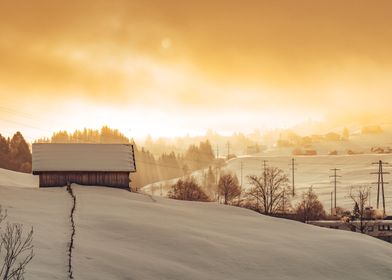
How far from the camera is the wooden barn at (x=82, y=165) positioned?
46219 mm

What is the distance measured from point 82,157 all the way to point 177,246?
2825cm

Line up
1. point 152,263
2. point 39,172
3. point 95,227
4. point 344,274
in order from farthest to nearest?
point 39,172
point 95,227
point 344,274
point 152,263

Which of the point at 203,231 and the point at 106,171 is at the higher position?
the point at 106,171

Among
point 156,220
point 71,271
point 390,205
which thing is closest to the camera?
point 71,271

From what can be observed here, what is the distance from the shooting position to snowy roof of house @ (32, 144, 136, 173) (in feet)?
154

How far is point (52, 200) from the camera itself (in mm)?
34375

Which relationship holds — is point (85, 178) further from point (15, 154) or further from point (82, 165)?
point (15, 154)

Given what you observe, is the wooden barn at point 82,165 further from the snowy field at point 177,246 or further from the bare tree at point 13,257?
the bare tree at point 13,257

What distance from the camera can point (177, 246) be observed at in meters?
23.5

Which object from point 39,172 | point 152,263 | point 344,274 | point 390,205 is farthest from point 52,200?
point 390,205

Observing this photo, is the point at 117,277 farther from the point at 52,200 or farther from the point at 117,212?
the point at 52,200

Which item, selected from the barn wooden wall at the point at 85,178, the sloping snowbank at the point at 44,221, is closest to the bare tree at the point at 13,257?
the sloping snowbank at the point at 44,221

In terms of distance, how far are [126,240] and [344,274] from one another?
1089 cm

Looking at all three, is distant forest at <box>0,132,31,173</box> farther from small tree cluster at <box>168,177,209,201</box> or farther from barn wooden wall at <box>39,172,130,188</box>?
barn wooden wall at <box>39,172,130,188</box>
